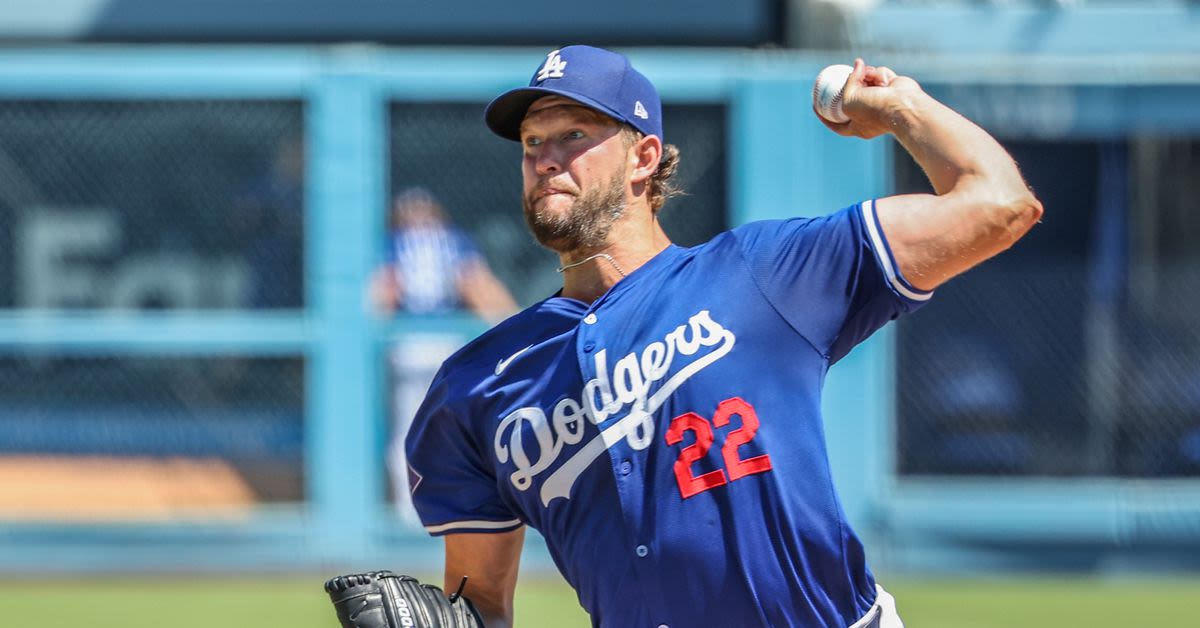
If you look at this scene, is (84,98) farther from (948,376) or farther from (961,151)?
(961,151)

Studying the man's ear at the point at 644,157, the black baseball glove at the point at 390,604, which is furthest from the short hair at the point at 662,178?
the black baseball glove at the point at 390,604

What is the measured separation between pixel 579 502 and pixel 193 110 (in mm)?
6293

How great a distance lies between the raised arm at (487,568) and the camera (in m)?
3.28

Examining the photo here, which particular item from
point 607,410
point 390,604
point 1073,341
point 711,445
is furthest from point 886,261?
point 1073,341

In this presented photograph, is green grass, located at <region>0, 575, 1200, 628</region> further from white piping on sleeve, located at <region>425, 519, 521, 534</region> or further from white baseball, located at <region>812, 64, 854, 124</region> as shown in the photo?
white baseball, located at <region>812, 64, 854, 124</region>

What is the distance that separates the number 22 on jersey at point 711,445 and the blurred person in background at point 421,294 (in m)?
5.69

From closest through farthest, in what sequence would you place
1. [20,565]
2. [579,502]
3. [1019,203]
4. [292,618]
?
[1019,203] → [579,502] → [292,618] → [20,565]

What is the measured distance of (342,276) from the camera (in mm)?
8734

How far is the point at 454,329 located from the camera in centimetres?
871

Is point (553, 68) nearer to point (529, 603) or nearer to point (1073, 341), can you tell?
point (529, 603)

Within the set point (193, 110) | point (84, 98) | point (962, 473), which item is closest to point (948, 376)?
point (962, 473)

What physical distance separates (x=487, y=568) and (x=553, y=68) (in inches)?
39.7

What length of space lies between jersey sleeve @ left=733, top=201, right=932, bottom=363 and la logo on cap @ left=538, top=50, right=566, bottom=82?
0.57 meters

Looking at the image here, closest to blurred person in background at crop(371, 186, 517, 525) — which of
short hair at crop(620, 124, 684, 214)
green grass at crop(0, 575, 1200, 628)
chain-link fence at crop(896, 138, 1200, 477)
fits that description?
green grass at crop(0, 575, 1200, 628)
